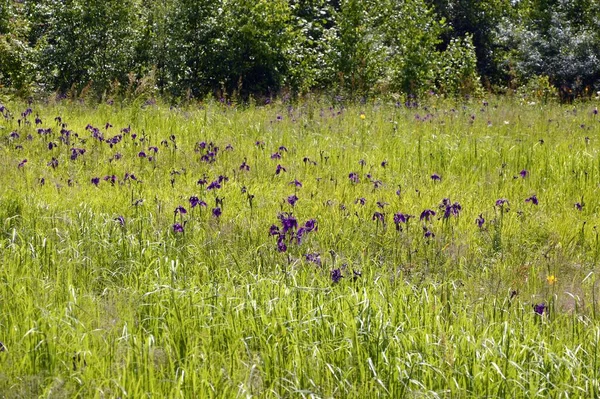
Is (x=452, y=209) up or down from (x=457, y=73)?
down

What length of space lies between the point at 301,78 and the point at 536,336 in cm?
1082

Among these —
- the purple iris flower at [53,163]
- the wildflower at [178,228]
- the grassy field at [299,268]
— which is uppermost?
the purple iris flower at [53,163]

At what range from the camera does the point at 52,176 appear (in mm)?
5789

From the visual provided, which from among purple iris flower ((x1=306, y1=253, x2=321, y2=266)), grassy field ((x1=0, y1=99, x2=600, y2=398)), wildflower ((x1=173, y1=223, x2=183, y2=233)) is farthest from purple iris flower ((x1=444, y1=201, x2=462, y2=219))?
wildflower ((x1=173, y1=223, x2=183, y2=233))

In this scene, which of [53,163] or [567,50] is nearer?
[53,163]

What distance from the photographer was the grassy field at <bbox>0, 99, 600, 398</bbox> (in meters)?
2.72

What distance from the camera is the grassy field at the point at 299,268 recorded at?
272cm

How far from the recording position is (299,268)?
13.2ft

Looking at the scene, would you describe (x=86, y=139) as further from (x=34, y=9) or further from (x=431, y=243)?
(x=34, y=9)

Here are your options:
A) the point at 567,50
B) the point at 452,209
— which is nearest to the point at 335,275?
the point at 452,209

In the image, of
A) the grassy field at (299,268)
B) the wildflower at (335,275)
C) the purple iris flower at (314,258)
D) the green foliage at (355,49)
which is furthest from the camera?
the green foliage at (355,49)

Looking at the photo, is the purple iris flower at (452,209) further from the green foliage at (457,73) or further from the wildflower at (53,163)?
the green foliage at (457,73)

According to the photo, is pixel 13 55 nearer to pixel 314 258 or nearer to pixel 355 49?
pixel 355 49

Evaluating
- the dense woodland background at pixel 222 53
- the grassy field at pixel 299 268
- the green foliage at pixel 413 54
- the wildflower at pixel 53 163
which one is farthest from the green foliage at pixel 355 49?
the wildflower at pixel 53 163
